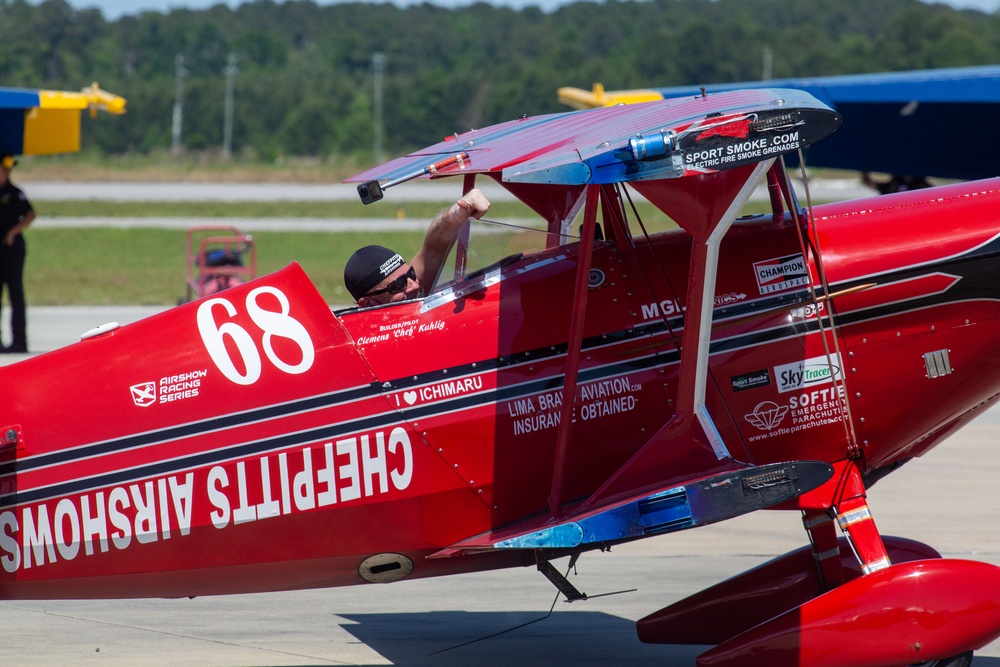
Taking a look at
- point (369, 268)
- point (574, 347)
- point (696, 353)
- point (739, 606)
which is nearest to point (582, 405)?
point (574, 347)

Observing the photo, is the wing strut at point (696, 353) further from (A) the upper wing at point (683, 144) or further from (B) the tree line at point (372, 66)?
(B) the tree line at point (372, 66)

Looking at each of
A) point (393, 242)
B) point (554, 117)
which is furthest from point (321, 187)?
point (554, 117)

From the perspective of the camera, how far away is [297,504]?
4777mm

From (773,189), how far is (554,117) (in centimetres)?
115

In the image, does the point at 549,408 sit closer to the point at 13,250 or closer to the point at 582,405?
the point at 582,405

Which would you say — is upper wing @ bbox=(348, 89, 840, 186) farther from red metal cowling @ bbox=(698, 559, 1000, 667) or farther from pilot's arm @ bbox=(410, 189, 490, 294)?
red metal cowling @ bbox=(698, 559, 1000, 667)

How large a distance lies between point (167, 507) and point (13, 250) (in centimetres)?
1080

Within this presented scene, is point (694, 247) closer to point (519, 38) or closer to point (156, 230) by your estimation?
point (156, 230)

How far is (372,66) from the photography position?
110m

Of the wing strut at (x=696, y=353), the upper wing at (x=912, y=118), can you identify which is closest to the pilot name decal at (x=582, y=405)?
the wing strut at (x=696, y=353)

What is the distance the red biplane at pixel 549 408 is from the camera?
4.60 m

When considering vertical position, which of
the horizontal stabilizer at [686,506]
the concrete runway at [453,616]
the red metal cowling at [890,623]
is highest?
the horizontal stabilizer at [686,506]

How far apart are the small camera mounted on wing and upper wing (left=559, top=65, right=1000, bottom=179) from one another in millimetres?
9152

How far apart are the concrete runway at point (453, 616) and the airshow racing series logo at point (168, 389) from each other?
34 centimetres
